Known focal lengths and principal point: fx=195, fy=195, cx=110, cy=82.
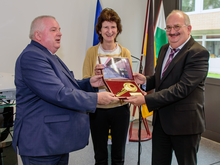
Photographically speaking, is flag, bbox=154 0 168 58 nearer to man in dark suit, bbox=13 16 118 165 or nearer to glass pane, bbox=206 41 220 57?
glass pane, bbox=206 41 220 57

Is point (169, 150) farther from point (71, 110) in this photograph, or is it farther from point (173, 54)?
point (71, 110)

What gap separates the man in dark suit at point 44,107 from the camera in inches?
46.6

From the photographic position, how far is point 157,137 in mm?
1731

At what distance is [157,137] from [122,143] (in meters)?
0.41

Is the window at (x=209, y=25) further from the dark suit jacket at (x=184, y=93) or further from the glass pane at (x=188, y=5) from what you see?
the dark suit jacket at (x=184, y=93)

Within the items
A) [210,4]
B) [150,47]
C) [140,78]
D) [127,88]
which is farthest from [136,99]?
[210,4]

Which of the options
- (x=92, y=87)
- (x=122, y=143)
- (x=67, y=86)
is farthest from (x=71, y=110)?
(x=122, y=143)

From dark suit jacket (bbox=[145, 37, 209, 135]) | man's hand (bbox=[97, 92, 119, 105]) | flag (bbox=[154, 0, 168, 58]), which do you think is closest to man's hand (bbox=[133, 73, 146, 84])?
dark suit jacket (bbox=[145, 37, 209, 135])

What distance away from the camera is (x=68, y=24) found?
304 cm

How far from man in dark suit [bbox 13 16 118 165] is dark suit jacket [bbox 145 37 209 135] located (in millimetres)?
638

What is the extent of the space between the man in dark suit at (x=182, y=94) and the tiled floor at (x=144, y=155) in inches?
48.4

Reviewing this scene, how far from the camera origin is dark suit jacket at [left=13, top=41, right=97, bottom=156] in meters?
1.18

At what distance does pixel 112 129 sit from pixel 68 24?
1.87m

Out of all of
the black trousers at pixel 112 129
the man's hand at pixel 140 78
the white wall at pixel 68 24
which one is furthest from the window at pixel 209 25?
the black trousers at pixel 112 129
